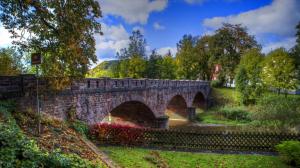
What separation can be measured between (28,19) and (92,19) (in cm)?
234

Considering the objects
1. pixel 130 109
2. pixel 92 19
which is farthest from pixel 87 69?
pixel 130 109

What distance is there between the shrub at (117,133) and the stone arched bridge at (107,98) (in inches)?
51.0

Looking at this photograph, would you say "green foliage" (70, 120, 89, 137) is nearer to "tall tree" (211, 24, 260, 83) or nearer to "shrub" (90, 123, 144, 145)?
"shrub" (90, 123, 144, 145)

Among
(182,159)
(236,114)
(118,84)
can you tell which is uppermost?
(118,84)

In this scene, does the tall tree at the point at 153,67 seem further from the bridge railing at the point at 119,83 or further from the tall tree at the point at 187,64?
the bridge railing at the point at 119,83

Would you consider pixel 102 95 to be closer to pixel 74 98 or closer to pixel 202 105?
pixel 74 98


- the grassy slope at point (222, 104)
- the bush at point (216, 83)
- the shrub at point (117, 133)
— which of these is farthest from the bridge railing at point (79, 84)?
the bush at point (216, 83)

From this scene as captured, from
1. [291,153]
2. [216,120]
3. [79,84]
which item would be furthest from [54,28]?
→ [216,120]

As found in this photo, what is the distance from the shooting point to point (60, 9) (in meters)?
11.3

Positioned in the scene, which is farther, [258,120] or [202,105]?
[202,105]

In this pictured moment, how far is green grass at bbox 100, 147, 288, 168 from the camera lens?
39.7 feet

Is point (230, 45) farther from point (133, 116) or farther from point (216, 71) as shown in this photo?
point (133, 116)

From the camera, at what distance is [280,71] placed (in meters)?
38.6

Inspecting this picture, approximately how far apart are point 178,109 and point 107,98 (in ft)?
82.1
